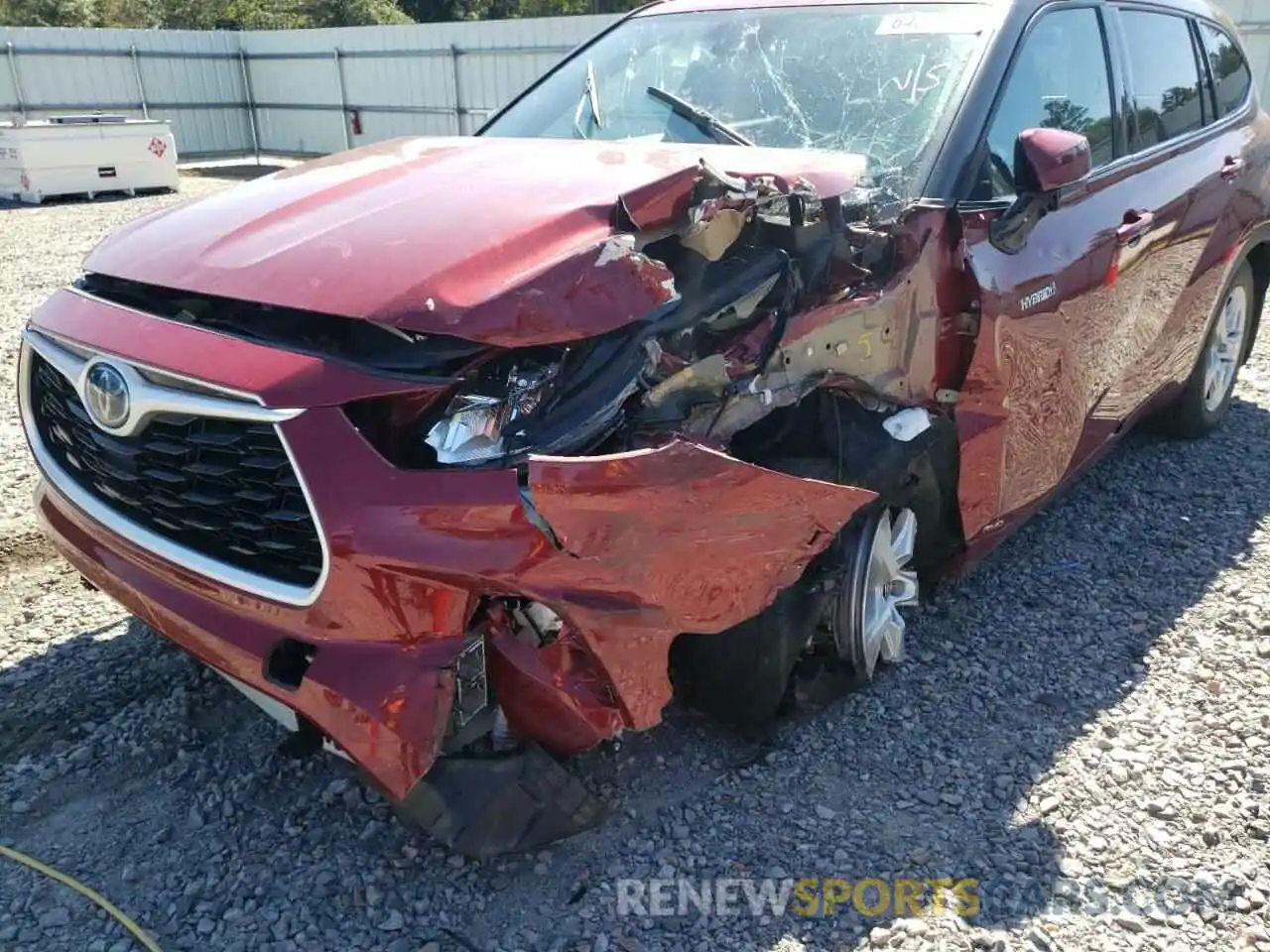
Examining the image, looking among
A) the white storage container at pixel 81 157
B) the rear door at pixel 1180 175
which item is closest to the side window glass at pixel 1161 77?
the rear door at pixel 1180 175

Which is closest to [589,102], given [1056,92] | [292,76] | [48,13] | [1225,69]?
[1056,92]

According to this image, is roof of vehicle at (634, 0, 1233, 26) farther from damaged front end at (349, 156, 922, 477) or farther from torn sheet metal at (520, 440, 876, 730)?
torn sheet metal at (520, 440, 876, 730)

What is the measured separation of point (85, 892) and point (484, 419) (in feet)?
4.76

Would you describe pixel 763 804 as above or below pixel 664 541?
below

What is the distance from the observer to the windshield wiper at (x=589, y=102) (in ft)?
12.1

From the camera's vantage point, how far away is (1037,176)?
2.93 meters

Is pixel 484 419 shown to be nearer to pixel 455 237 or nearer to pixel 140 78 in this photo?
pixel 455 237

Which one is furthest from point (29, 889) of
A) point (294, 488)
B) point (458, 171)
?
point (458, 171)

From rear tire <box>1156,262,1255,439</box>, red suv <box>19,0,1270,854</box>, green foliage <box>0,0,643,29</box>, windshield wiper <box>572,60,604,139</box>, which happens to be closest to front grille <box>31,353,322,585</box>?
red suv <box>19,0,1270,854</box>

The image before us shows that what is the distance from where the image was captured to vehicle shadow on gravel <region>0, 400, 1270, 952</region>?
238 centimetres

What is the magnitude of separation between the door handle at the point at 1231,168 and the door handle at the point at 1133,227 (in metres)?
0.98

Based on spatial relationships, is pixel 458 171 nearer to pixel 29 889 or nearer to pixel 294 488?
pixel 294 488

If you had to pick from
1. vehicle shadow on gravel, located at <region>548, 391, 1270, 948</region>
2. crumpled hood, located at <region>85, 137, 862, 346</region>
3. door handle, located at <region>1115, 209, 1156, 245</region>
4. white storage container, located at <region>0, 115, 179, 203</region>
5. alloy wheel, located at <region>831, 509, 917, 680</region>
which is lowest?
white storage container, located at <region>0, 115, 179, 203</region>

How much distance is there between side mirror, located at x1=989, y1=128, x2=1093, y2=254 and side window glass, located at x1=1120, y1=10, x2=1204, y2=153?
3.80ft
